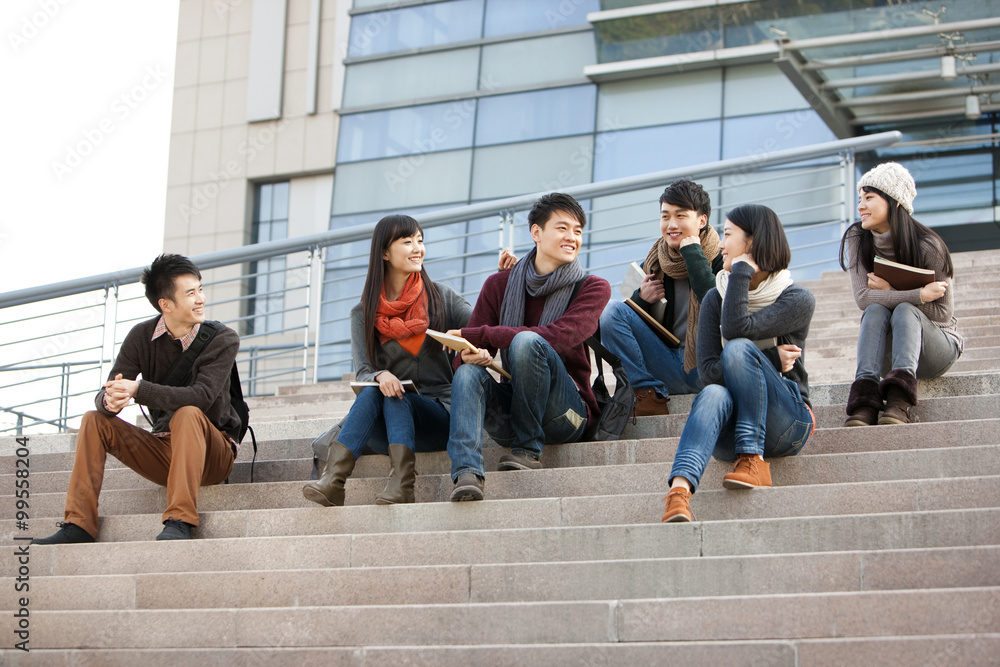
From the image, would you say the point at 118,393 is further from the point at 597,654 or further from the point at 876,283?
the point at 876,283

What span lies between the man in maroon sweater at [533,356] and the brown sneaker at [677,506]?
28.5 inches

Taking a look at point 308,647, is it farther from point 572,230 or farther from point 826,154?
point 826,154

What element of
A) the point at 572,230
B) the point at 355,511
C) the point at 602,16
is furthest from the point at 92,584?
the point at 602,16

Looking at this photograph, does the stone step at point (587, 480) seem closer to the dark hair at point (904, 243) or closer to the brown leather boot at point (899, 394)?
the brown leather boot at point (899, 394)

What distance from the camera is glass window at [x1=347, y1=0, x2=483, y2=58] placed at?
17.7m

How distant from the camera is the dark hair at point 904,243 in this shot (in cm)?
466

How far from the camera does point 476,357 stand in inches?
166

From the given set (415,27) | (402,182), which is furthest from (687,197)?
(415,27)

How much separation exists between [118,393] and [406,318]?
1.18 meters

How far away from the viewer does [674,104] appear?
1566 cm

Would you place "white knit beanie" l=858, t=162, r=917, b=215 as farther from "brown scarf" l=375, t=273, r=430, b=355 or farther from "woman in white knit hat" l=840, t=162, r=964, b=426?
"brown scarf" l=375, t=273, r=430, b=355

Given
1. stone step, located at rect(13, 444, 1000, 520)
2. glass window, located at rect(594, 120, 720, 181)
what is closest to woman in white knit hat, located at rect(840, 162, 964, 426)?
stone step, located at rect(13, 444, 1000, 520)

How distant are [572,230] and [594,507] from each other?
1.28 meters

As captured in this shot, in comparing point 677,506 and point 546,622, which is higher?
point 677,506
